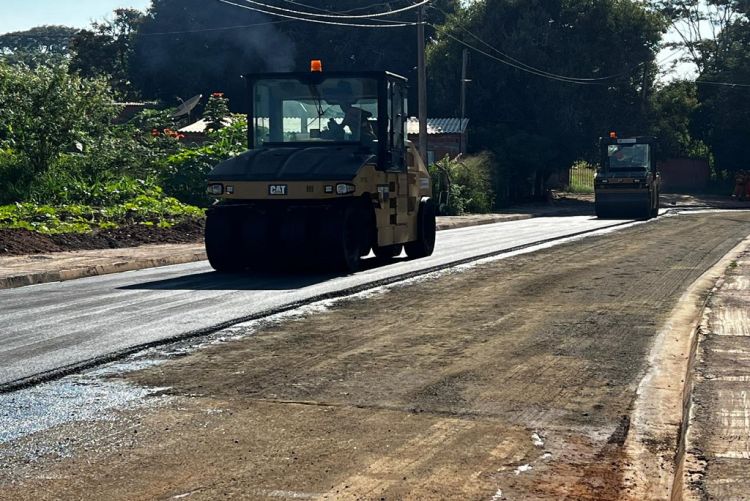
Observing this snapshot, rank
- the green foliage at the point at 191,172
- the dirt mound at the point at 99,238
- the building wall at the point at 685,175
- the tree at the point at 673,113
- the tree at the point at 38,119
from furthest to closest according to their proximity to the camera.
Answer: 1. the building wall at the point at 685,175
2. the tree at the point at 673,113
3. the green foliage at the point at 191,172
4. the tree at the point at 38,119
5. the dirt mound at the point at 99,238

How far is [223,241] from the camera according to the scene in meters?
16.9

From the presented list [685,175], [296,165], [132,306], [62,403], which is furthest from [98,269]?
[685,175]

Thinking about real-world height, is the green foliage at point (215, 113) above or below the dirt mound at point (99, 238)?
above

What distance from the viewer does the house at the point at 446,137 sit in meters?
54.8

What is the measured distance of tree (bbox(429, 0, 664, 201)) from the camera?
56.3 m

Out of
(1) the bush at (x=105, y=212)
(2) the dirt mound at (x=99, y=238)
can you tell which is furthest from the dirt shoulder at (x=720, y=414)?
(1) the bush at (x=105, y=212)

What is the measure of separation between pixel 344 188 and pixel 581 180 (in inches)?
2218

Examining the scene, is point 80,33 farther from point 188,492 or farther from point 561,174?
point 188,492

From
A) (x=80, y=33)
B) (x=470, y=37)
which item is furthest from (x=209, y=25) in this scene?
(x=470, y=37)

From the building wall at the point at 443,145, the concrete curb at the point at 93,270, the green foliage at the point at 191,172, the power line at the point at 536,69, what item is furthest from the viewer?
the power line at the point at 536,69

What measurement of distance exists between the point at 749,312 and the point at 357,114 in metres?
8.12

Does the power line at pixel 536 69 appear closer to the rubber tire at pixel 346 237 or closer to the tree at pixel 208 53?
the tree at pixel 208 53

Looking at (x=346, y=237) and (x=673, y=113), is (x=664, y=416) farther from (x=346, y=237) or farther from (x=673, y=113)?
(x=673, y=113)

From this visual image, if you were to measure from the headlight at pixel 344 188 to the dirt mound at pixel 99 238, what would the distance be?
593cm
